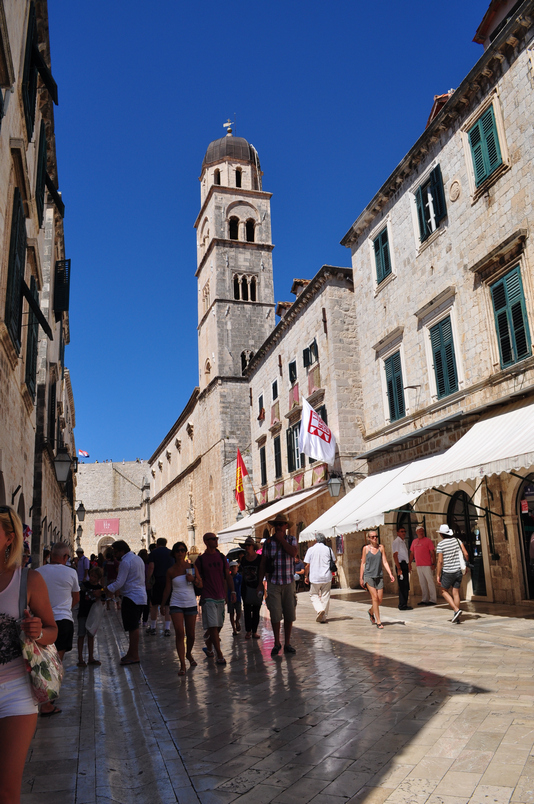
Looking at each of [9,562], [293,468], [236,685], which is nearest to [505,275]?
[236,685]

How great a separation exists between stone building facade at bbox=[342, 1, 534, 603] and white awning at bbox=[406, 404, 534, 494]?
5.7 inches

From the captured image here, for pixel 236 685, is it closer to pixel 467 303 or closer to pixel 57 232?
Answer: pixel 467 303

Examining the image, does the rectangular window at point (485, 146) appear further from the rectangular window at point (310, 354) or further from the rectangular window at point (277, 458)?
the rectangular window at point (277, 458)

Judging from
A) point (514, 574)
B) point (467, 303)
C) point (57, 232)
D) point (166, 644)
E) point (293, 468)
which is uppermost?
point (57, 232)

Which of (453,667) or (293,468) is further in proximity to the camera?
(293,468)

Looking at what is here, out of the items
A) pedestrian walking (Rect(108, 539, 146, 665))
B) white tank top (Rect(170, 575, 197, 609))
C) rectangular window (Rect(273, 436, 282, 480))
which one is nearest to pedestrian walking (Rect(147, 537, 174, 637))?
pedestrian walking (Rect(108, 539, 146, 665))

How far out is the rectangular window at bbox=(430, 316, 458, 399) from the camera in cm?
1302

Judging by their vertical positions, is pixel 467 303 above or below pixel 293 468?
above

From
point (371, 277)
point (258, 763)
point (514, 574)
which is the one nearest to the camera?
point (258, 763)

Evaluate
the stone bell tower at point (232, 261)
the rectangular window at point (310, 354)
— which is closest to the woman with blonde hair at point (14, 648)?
the rectangular window at point (310, 354)

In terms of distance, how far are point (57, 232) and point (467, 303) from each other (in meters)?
12.4

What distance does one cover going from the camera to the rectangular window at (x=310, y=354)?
20933 millimetres

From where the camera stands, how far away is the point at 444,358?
13281 mm

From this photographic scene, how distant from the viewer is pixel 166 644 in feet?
33.2
